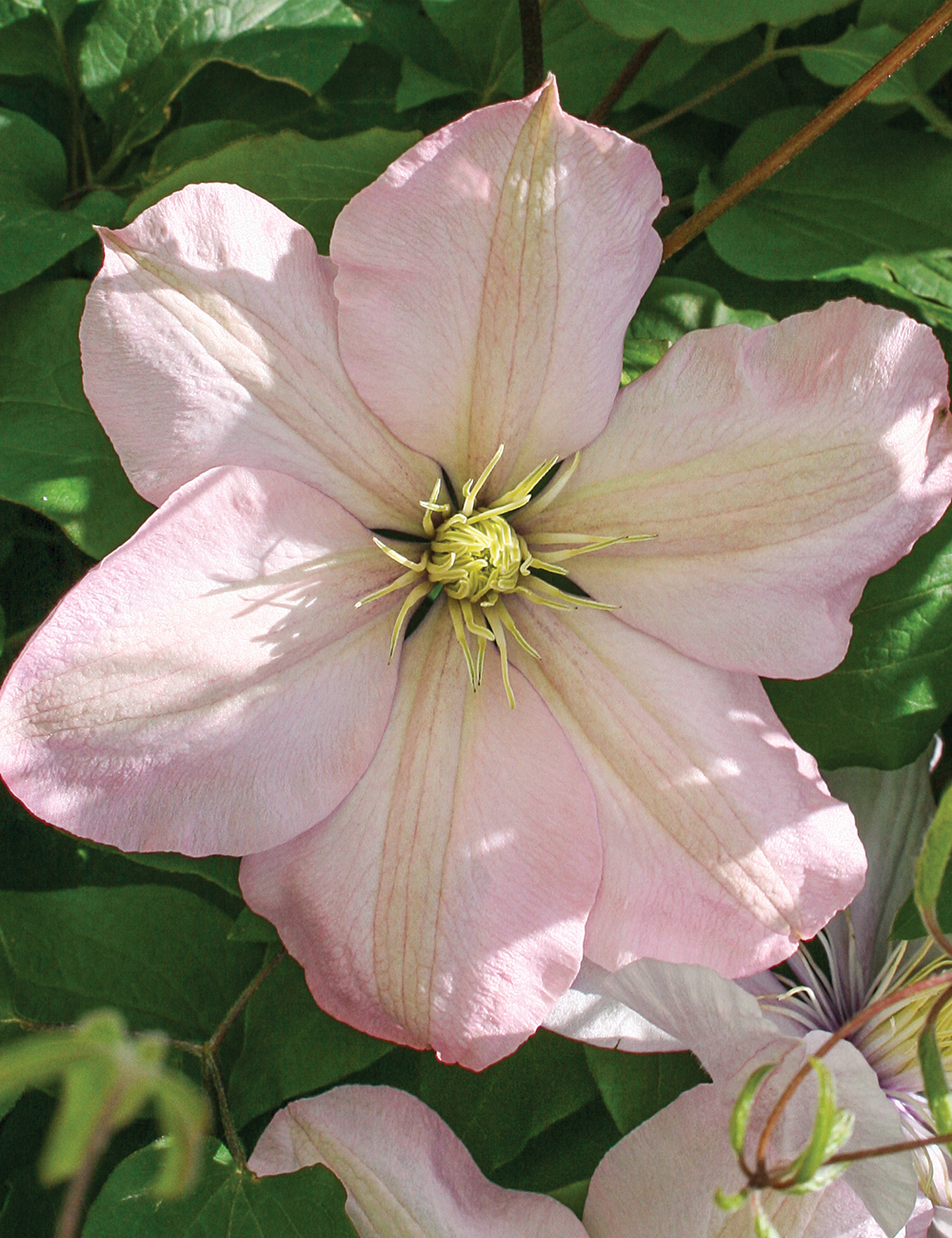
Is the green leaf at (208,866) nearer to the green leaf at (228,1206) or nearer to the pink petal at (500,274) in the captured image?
the green leaf at (228,1206)

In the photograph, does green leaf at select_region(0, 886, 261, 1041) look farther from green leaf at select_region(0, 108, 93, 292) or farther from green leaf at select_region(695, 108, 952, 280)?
green leaf at select_region(695, 108, 952, 280)

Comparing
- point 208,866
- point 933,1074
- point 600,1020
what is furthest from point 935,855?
point 208,866

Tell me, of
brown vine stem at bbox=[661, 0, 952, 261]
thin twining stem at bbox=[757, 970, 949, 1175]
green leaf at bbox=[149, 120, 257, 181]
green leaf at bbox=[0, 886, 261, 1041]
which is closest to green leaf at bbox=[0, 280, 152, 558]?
green leaf at bbox=[149, 120, 257, 181]

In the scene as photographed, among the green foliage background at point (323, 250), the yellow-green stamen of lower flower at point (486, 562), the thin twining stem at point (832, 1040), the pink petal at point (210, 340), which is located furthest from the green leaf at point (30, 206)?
the thin twining stem at point (832, 1040)

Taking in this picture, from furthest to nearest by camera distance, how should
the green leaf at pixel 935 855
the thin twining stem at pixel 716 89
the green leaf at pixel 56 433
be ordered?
the thin twining stem at pixel 716 89 < the green leaf at pixel 56 433 < the green leaf at pixel 935 855

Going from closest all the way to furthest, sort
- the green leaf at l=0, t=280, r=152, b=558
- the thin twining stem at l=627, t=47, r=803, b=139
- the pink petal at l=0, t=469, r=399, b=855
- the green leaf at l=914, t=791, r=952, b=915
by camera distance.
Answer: the green leaf at l=914, t=791, r=952, b=915 → the pink petal at l=0, t=469, r=399, b=855 → the green leaf at l=0, t=280, r=152, b=558 → the thin twining stem at l=627, t=47, r=803, b=139
